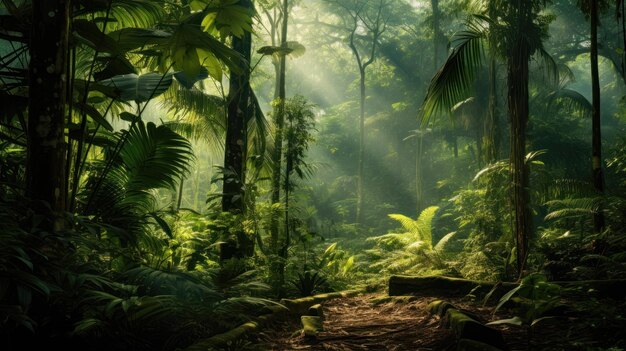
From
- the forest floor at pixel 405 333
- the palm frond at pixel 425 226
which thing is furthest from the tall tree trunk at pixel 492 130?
the forest floor at pixel 405 333

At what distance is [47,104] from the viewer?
3.12 metres

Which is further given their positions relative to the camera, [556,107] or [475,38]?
[556,107]

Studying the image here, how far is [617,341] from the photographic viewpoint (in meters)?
2.79

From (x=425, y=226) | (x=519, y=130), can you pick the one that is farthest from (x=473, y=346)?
(x=425, y=226)

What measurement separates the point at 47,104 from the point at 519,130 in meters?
5.29

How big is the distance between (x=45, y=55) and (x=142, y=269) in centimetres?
152

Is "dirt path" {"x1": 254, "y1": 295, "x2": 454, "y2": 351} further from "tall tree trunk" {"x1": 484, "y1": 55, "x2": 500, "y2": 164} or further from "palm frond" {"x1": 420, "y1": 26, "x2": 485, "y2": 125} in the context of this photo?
"tall tree trunk" {"x1": 484, "y1": 55, "x2": 500, "y2": 164}

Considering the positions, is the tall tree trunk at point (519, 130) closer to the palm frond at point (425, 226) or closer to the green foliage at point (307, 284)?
the green foliage at point (307, 284)

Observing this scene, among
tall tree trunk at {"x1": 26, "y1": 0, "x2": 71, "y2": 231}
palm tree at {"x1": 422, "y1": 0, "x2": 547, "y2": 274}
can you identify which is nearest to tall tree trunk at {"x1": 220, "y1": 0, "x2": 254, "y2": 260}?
palm tree at {"x1": 422, "y1": 0, "x2": 547, "y2": 274}

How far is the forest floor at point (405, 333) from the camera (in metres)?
2.99

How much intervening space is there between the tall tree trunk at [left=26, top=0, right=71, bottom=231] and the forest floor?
68.6 inches

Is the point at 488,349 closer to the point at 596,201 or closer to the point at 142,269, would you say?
the point at 142,269

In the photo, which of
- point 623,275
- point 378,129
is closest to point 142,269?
point 623,275

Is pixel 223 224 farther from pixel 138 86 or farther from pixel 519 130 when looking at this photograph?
pixel 519 130
